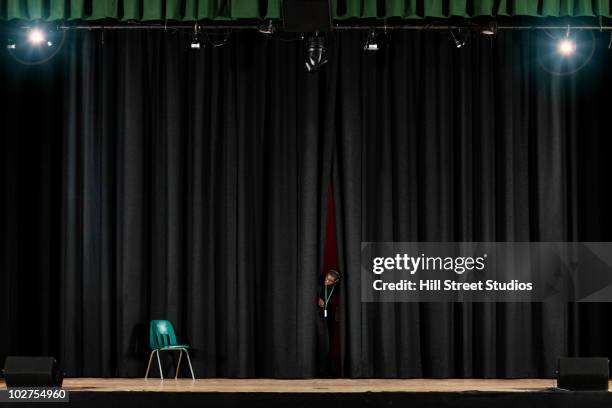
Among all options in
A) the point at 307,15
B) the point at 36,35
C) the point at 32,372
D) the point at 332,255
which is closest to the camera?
the point at 32,372

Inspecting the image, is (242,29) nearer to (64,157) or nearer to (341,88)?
(341,88)

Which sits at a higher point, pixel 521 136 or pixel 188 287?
pixel 521 136

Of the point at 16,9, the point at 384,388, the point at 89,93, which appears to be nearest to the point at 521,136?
the point at 384,388

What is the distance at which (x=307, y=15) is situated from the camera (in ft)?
23.2

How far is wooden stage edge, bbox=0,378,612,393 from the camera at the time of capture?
7184 mm

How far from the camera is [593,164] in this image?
325 inches

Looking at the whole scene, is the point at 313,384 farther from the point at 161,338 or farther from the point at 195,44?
the point at 195,44

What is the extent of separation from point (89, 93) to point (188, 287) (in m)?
2.12

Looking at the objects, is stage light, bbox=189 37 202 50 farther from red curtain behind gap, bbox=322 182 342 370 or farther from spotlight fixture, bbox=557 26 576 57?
spotlight fixture, bbox=557 26 576 57

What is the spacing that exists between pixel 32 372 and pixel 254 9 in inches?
167

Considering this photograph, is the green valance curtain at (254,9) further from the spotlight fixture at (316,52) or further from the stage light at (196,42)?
the spotlight fixture at (316,52)

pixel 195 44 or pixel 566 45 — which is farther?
pixel 566 45

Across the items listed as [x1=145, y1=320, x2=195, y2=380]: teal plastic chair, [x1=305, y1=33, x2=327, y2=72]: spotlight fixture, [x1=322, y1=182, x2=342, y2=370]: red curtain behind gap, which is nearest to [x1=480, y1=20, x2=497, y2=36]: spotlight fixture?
[x1=305, y1=33, x2=327, y2=72]: spotlight fixture

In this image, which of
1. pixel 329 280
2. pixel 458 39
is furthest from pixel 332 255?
pixel 458 39
